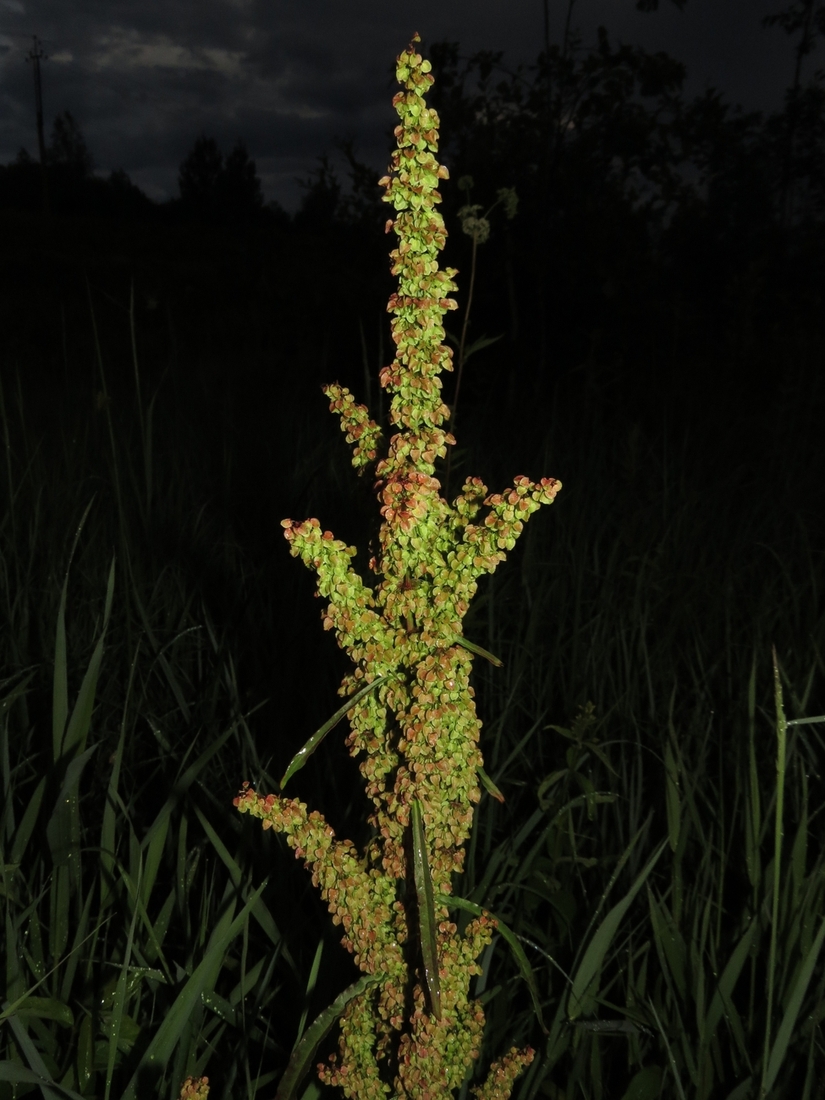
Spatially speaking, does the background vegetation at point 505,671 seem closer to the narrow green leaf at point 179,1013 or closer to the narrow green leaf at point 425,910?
the narrow green leaf at point 179,1013

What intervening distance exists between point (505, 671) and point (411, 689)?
108 cm

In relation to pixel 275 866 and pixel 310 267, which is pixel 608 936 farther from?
pixel 310 267

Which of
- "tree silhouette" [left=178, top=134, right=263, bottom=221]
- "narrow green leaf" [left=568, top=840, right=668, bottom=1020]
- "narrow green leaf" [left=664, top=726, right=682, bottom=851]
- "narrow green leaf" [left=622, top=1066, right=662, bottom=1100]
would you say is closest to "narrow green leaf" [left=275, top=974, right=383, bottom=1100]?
"narrow green leaf" [left=568, top=840, right=668, bottom=1020]

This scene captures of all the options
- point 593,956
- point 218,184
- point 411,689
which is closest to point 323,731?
point 411,689

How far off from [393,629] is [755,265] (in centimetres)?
489

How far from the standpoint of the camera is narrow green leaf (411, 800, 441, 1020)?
932 mm

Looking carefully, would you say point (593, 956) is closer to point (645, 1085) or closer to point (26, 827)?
point (645, 1085)

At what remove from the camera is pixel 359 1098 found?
1098mm

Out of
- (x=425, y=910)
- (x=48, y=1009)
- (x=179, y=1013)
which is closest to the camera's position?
(x=425, y=910)

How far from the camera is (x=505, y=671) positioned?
2.06m

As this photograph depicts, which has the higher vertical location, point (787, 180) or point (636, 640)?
point (787, 180)

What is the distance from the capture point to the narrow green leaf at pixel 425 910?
93 cm

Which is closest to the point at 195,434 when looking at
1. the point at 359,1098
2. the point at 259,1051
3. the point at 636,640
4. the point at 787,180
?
the point at 636,640

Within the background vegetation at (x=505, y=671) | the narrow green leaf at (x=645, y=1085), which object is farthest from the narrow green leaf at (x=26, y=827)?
the narrow green leaf at (x=645, y=1085)
